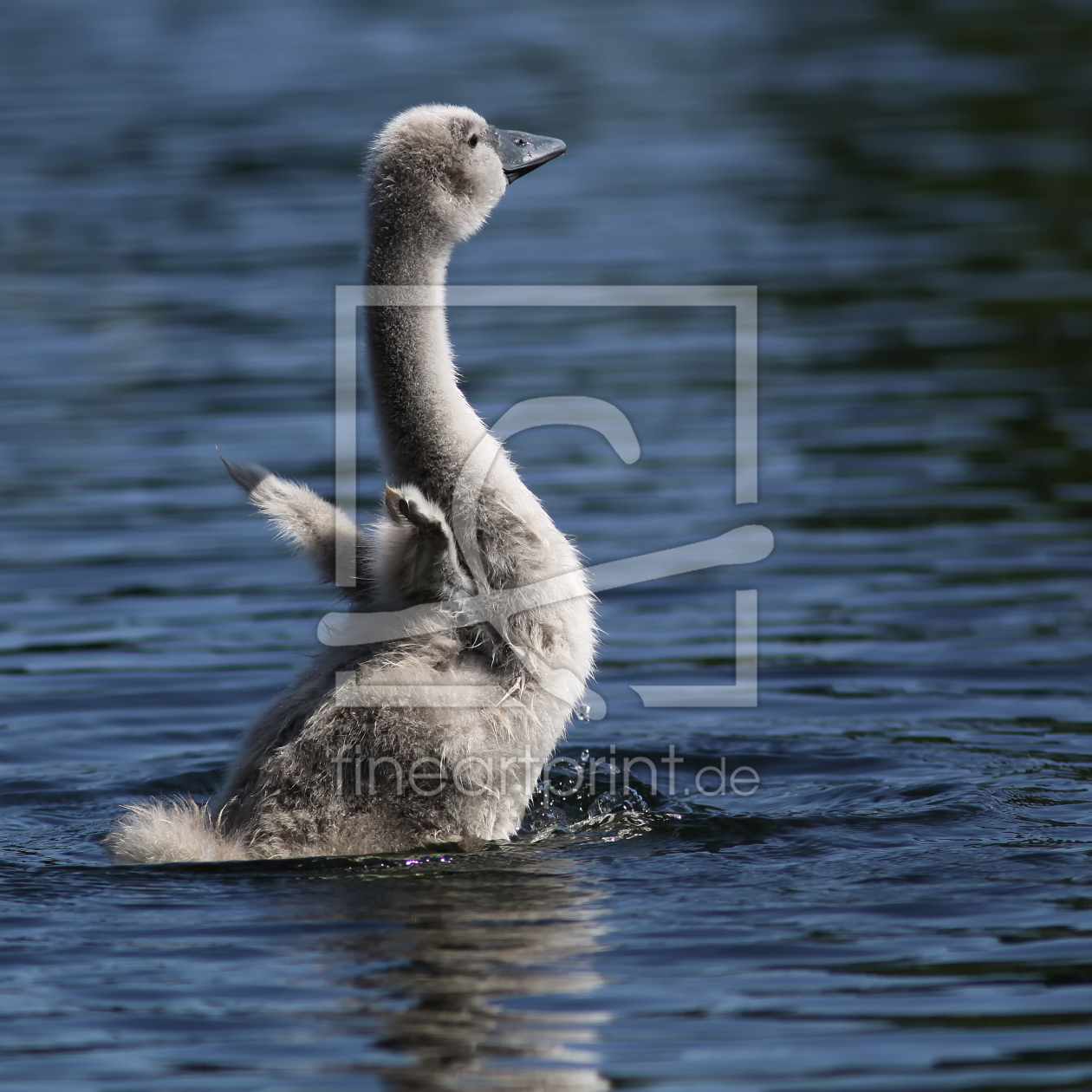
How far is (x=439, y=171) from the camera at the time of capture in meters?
6.93

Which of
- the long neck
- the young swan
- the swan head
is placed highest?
the swan head

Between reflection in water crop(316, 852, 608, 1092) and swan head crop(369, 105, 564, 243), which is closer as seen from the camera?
reflection in water crop(316, 852, 608, 1092)

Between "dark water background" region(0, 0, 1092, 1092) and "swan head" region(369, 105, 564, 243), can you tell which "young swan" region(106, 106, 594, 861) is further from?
"dark water background" region(0, 0, 1092, 1092)

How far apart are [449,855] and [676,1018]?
4.82 ft

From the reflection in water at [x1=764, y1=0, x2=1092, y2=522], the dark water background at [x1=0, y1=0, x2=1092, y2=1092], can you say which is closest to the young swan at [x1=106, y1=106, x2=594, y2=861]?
the dark water background at [x1=0, y1=0, x2=1092, y2=1092]

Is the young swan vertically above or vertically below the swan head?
below

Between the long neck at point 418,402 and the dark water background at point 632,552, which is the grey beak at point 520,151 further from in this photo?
the dark water background at point 632,552

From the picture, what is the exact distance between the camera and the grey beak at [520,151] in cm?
738

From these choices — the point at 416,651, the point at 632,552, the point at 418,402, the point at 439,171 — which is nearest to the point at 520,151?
the point at 439,171

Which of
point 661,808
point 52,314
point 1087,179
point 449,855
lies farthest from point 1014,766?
point 1087,179

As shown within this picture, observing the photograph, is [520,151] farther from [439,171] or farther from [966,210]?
[966,210]

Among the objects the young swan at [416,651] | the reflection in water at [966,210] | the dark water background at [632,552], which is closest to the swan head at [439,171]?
the young swan at [416,651]

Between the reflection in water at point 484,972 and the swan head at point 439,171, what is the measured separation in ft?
7.51

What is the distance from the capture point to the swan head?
684 centimetres
